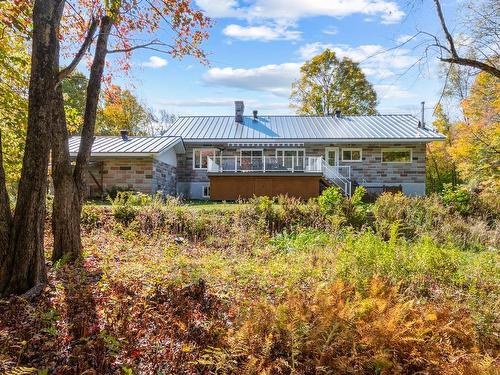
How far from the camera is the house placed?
17609 millimetres

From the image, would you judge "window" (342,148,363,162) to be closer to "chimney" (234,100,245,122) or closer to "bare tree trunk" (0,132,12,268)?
"chimney" (234,100,245,122)

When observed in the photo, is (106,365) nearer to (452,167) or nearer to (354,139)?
(354,139)

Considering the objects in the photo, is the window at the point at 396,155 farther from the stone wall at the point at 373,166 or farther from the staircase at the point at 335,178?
the staircase at the point at 335,178

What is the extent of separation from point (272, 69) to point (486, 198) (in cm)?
1261

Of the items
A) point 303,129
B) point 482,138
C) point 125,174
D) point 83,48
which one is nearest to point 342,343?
point 83,48

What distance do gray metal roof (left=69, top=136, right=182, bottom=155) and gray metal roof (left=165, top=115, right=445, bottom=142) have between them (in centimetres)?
223

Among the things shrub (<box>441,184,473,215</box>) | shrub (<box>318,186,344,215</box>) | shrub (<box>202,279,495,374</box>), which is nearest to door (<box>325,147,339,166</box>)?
shrub (<box>441,184,473,215</box>)

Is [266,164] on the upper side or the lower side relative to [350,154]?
lower

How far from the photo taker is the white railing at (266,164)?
17766 mm

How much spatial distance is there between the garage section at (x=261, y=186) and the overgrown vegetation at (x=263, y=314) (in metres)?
10.1

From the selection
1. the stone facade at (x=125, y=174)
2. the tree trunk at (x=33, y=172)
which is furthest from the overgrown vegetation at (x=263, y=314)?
the stone facade at (x=125, y=174)

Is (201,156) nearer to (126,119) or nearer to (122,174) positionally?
(122,174)

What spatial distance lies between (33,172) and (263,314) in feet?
10.5

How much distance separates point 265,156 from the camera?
69.2 feet
